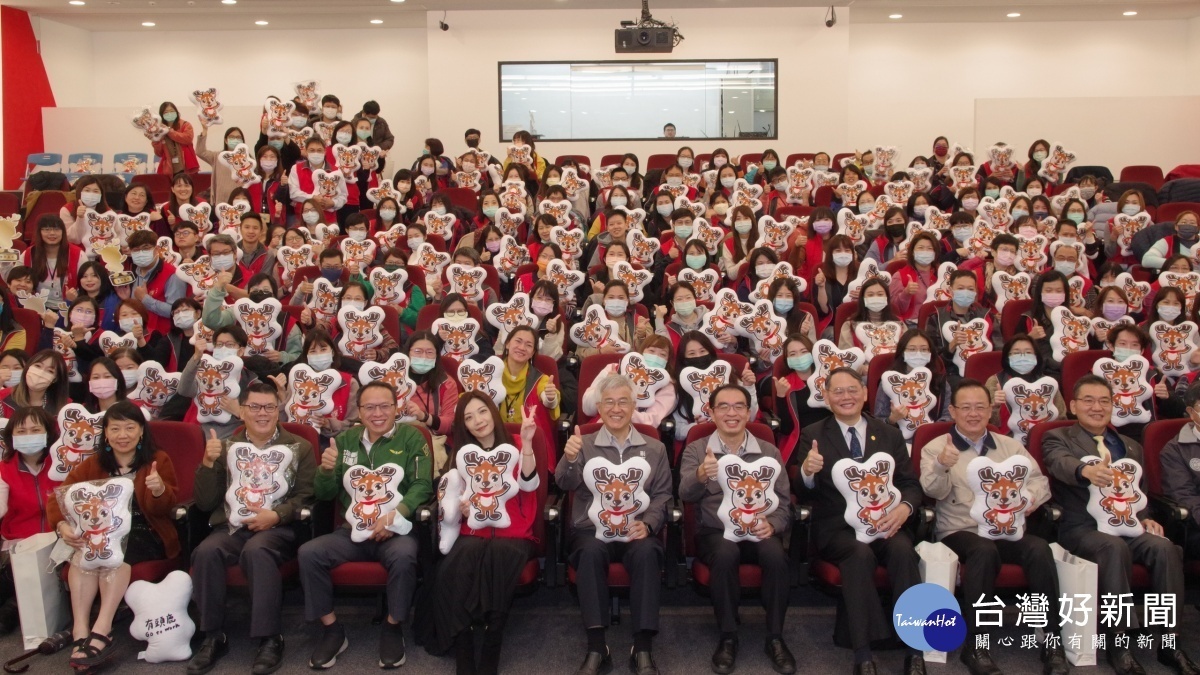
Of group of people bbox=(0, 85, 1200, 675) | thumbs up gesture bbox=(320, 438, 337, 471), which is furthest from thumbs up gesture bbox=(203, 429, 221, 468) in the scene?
thumbs up gesture bbox=(320, 438, 337, 471)

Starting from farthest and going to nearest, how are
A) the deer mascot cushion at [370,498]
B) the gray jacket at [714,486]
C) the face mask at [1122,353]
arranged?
1. the face mask at [1122,353]
2. the gray jacket at [714,486]
3. the deer mascot cushion at [370,498]

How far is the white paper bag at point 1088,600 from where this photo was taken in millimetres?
4051

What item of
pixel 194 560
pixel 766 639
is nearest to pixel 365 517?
pixel 194 560

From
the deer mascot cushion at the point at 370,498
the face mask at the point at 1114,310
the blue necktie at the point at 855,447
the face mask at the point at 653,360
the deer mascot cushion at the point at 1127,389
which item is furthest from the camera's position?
the face mask at the point at 1114,310

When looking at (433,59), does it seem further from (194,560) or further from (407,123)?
(194,560)

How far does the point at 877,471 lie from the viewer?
418cm

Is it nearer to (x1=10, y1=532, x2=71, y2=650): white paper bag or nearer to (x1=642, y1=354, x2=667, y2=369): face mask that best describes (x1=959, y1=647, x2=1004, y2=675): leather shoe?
(x1=642, y1=354, x2=667, y2=369): face mask

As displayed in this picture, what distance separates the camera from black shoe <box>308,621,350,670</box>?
13.7ft

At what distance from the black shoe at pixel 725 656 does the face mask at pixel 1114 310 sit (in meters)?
3.84

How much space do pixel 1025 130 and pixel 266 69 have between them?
38.5ft

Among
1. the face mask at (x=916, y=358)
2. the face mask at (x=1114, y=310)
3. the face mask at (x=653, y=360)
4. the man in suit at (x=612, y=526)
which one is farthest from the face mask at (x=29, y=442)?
the face mask at (x=1114, y=310)

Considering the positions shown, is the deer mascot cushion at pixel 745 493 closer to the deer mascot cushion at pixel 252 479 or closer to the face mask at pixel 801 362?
the face mask at pixel 801 362

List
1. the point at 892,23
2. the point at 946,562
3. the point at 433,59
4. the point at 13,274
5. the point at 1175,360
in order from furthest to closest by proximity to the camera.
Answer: the point at 892,23
the point at 433,59
the point at 13,274
the point at 1175,360
the point at 946,562

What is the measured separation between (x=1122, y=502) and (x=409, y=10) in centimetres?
1254
